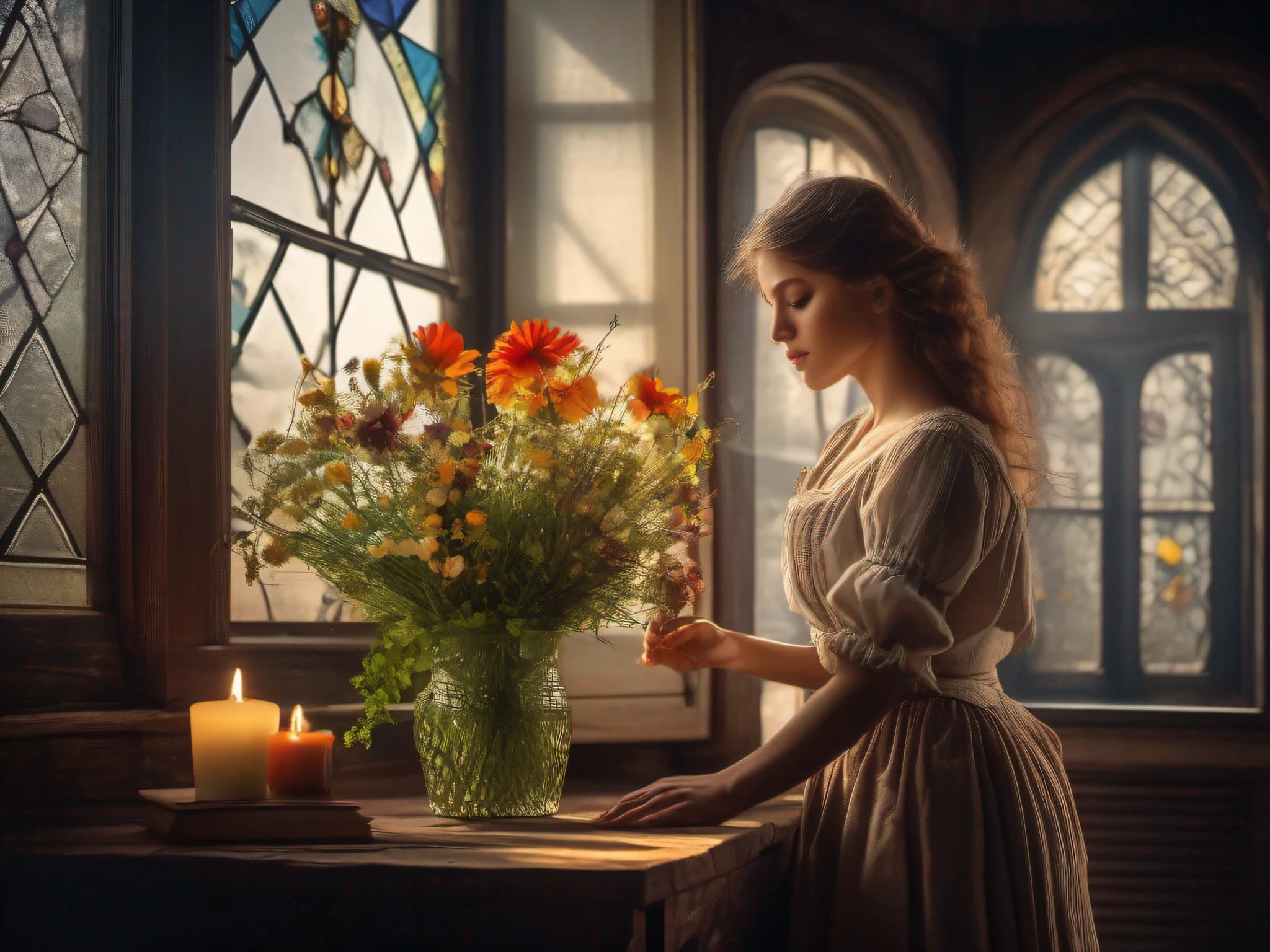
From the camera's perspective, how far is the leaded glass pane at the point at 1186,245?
127 inches

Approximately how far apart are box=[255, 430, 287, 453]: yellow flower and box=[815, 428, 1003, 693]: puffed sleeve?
0.63 meters

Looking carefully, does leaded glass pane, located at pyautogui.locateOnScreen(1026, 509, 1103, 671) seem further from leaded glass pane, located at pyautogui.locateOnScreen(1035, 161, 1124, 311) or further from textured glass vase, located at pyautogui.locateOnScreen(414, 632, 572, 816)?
textured glass vase, located at pyautogui.locateOnScreen(414, 632, 572, 816)

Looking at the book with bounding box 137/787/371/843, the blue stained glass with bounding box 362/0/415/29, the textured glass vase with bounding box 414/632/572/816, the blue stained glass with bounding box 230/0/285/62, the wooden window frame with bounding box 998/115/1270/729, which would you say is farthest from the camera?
the wooden window frame with bounding box 998/115/1270/729

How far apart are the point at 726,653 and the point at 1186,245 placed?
93.2 inches

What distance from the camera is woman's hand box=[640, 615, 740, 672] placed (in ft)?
5.22

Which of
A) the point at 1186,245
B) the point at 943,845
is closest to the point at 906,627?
the point at 943,845

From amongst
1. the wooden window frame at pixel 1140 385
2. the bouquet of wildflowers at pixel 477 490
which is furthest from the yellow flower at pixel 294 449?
the wooden window frame at pixel 1140 385

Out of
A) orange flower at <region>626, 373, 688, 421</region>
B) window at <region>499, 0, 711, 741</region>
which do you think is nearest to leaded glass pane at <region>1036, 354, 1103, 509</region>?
window at <region>499, 0, 711, 741</region>

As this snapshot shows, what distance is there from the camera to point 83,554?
146cm

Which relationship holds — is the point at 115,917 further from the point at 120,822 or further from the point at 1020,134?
the point at 1020,134

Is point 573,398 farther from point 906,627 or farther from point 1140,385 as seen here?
point 1140,385

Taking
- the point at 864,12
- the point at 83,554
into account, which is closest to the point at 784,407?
the point at 864,12

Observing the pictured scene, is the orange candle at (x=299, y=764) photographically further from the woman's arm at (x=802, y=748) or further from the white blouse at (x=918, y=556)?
the white blouse at (x=918, y=556)

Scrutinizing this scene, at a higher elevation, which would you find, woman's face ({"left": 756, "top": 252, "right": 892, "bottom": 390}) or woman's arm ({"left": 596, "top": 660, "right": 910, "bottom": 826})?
woman's face ({"left": 756, "top": 252, "right": 892, "bottom": 390})
